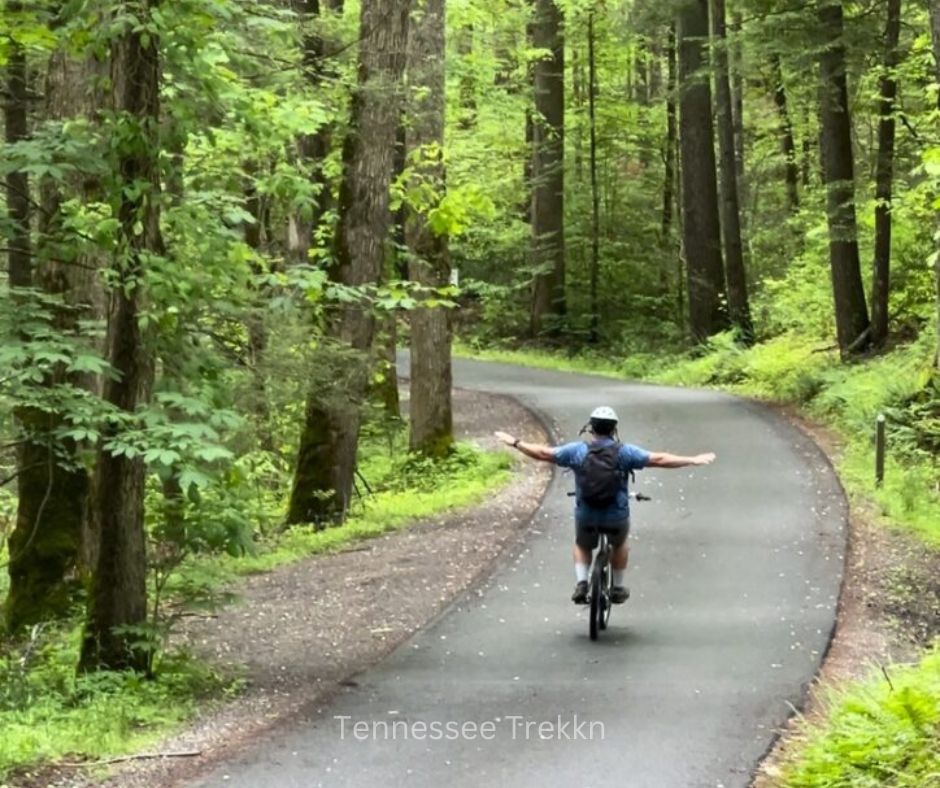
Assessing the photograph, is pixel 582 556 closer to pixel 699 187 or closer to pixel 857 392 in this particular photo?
pixel 857 392

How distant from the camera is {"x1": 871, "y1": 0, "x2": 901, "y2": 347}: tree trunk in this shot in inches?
815

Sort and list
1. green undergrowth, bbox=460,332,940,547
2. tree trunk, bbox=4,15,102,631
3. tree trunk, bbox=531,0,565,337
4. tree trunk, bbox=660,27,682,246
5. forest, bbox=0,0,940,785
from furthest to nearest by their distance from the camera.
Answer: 1. tree trunk, bbox=660,27,682,246
2. tree trunk, bbox=531,0,565,337
3. green undergrowth, bbox=460,332,940,547
4. tree trunk, bbox=4,15,102,631
5. forest, bbox=0,0,940,785

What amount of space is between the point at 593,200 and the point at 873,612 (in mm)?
26046

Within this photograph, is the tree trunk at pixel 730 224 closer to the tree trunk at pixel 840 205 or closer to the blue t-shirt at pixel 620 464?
the tree trunk at pixel 840 205

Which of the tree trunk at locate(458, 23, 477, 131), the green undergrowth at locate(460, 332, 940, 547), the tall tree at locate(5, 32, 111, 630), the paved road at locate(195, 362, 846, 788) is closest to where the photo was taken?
the paved road at locate(195, 362, 846, 788)

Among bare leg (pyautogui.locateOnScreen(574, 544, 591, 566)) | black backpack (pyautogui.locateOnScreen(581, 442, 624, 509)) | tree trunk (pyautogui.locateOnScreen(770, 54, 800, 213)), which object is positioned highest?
tree trunk (pyautogui.locateOnScreen(770, 54, 800, 213))

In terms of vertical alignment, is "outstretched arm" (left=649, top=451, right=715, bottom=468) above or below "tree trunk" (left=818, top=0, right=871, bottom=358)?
below

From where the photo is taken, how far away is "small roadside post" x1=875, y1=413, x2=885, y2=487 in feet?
50.3

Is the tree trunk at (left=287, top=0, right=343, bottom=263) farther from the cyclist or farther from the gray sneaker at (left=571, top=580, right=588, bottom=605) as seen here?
the gray sneaker at (left=571, top=580, right=588, bottom=605)

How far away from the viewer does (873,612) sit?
1049cm

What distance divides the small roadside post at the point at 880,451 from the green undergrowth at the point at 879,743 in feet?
29.3

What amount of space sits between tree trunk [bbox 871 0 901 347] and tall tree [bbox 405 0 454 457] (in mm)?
7558

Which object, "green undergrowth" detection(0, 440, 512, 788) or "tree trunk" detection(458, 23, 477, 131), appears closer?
"green undergrowth" detection(0, 440, 512, 788)

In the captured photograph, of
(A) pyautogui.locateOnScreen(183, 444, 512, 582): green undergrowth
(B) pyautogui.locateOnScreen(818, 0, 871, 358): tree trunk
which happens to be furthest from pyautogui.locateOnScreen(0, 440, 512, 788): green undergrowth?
(B) pyautogui.locateOnScreen(818, 0, 871, 358): tree trunk
